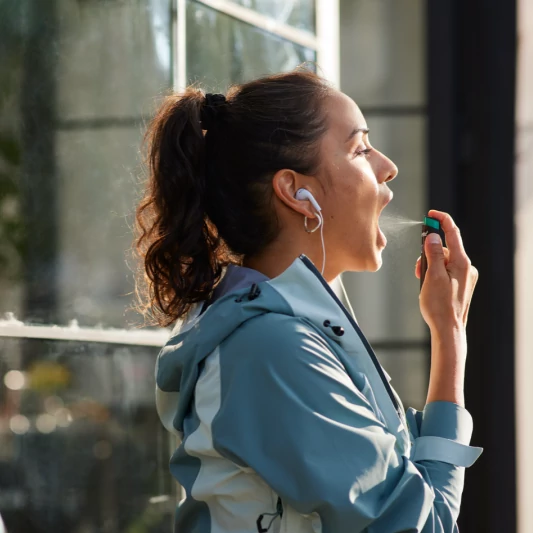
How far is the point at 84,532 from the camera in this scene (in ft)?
7.20

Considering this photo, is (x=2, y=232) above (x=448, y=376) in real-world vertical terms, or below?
above

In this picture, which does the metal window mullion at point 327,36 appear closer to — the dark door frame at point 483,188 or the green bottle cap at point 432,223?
the dark door frame at point 483,188

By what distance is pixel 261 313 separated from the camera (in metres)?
1.48

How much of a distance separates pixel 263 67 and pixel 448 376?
5.06 feet

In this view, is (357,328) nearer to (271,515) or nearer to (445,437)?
(445,437)

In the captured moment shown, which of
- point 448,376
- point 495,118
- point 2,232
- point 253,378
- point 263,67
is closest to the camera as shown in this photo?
point 253,378

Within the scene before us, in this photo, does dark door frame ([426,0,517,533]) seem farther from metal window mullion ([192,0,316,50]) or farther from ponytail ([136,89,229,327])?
ponytail ([136,89,229,327])

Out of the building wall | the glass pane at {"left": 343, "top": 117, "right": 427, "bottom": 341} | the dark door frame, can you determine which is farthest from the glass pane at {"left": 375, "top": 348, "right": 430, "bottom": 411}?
the building wall

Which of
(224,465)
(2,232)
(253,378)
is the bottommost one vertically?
(224,465)

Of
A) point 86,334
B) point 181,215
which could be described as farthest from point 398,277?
point 181,215

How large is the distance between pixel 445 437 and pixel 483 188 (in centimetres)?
225

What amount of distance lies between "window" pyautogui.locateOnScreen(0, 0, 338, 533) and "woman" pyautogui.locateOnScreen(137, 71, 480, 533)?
354 mm

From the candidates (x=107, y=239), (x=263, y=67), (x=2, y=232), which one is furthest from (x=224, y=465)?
(x=263, y=67)

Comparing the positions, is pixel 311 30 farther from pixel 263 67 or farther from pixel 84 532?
pixel 84 532
